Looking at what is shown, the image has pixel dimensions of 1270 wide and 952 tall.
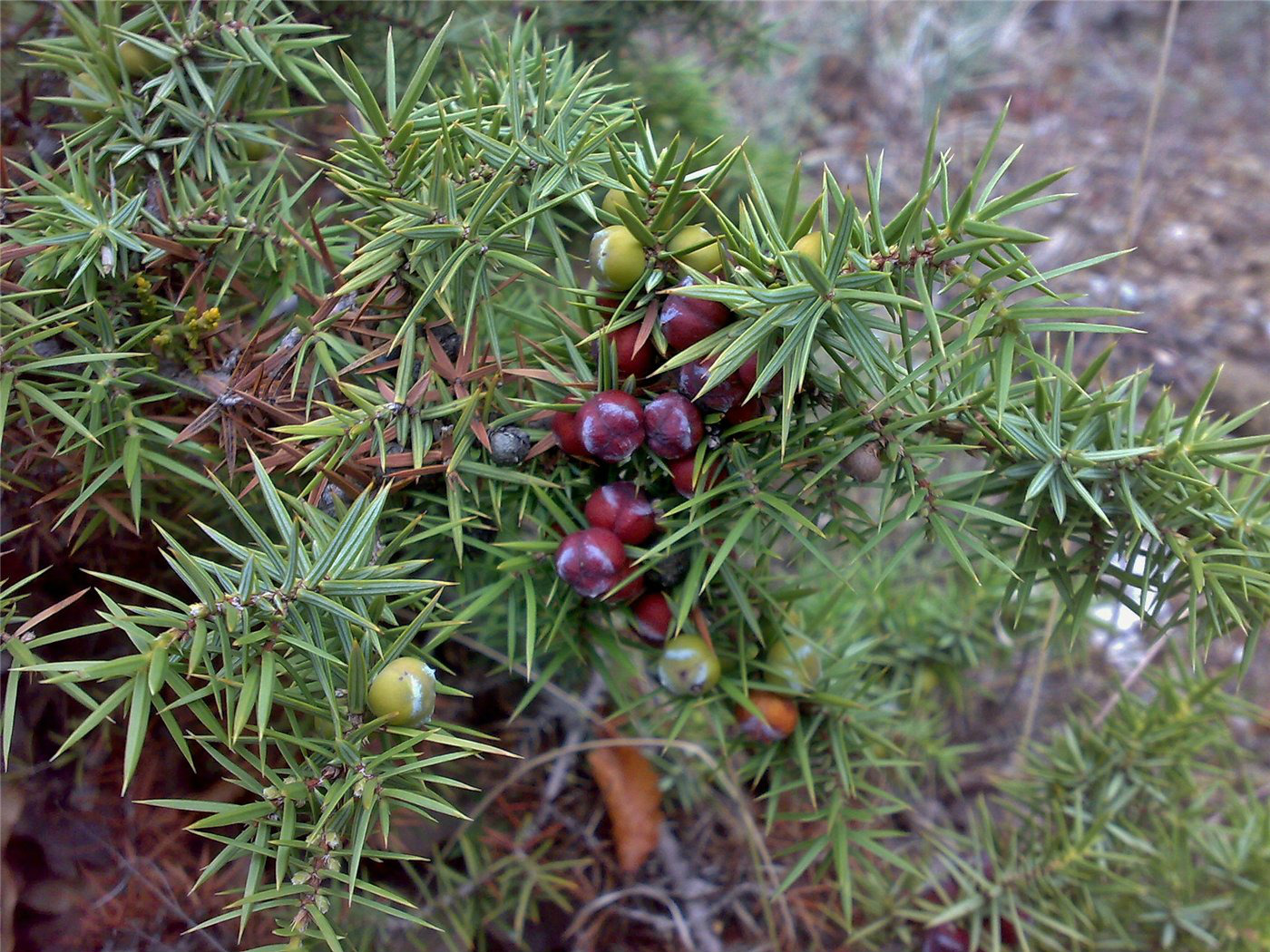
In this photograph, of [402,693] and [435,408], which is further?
[435,408]

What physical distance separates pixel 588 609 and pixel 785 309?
0.39 metres

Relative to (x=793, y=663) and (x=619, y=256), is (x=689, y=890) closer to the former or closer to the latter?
(x=793, y=663)

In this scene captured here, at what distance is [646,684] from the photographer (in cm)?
162

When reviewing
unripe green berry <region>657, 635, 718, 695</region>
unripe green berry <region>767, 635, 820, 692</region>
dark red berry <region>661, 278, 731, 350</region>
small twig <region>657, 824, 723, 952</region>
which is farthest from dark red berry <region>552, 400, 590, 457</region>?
small twig <region>657, 824, 723, 952</region>

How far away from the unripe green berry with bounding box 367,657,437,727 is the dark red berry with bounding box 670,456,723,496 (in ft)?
0.88

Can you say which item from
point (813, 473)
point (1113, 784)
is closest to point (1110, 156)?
point (1113, 784)

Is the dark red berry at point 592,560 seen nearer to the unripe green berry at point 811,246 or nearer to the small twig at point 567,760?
the unripe green berry at point 811,246

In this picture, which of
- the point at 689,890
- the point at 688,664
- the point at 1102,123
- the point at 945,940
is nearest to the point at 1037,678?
the point at 945,940

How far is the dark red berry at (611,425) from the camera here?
2.30ft

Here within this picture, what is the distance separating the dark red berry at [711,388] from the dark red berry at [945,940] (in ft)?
3.10

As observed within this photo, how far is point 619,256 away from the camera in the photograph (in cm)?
70

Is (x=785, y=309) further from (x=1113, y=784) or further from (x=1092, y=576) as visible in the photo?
(x=1113, y=784)

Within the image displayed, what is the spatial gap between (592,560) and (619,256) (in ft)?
0.85

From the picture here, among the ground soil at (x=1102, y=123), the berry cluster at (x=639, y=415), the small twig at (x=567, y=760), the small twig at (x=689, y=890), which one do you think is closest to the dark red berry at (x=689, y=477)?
the berry cluster at (x=639, y=415)
